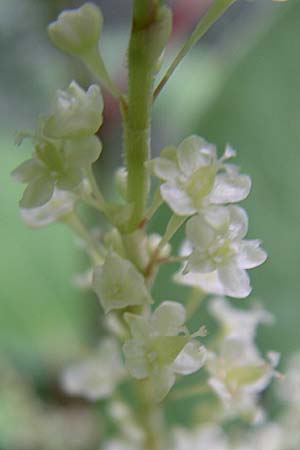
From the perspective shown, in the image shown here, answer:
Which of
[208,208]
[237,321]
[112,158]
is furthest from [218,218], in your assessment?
[112,158]

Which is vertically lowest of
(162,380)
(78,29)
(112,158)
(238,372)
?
(112,158)

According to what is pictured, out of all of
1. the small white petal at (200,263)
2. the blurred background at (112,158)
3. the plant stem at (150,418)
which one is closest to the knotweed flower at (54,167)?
the small white petal at (200,263)

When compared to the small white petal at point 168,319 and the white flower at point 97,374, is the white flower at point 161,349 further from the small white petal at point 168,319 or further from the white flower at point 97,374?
the white flower at point 97,374

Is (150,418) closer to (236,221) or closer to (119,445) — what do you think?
(119,445)

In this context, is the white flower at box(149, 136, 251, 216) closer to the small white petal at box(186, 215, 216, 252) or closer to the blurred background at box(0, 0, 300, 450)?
the small white petal at box(186, 215, 216, 252)

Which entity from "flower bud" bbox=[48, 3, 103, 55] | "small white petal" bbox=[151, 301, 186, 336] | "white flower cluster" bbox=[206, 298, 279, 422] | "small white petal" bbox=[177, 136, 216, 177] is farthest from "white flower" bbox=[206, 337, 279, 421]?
"flower bud" bbox=[48, 3, 103, 55]

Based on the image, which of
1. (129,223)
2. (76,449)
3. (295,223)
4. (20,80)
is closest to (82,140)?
(129,223)

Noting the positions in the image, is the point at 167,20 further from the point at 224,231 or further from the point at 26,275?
the point at 26,275
